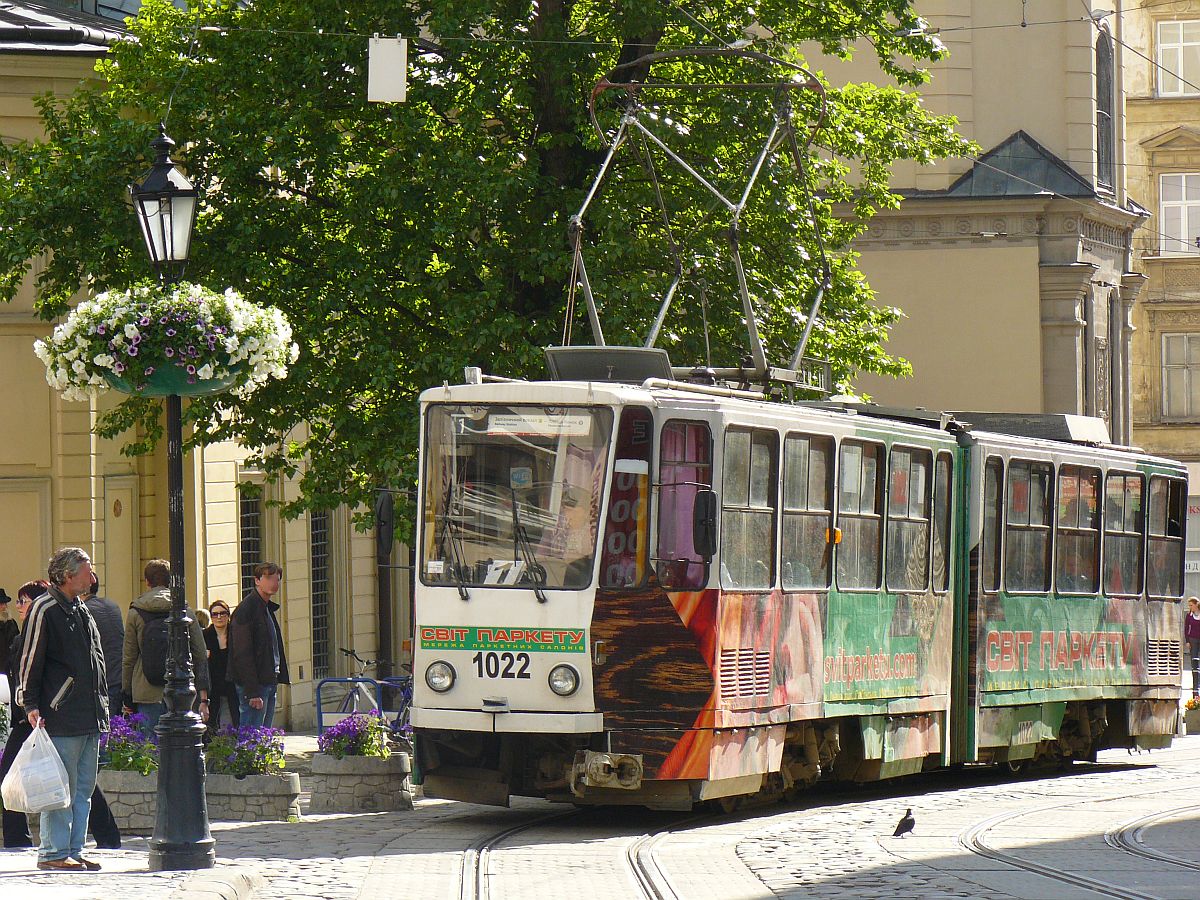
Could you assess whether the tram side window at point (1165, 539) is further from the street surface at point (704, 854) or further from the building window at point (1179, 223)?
the building window at point (1179, 223)

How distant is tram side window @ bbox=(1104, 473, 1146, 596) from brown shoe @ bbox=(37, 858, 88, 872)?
1177 centimetres

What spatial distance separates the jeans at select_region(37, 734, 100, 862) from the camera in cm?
1205

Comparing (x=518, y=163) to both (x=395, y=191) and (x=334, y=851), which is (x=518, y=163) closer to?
(x=395, y=191)

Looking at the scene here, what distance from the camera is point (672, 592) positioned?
46.4 feet

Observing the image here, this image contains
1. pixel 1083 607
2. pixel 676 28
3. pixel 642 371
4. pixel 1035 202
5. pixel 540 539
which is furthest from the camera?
pixel 1035 202

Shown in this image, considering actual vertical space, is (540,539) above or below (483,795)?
above

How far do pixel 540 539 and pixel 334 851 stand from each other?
2422mm

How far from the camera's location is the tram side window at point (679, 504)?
46.5 ft

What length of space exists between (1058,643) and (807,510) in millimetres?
5224

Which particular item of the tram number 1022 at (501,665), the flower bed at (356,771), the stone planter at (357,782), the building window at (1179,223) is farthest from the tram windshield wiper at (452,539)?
the building window at (1179,223)

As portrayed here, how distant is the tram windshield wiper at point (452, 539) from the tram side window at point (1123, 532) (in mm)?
8523

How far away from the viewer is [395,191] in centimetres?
2073

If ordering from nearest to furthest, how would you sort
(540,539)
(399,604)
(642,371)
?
(540,539) < (642,371) < (399,604)

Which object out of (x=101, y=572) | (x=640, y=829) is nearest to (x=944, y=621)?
(x=640, y=829)
